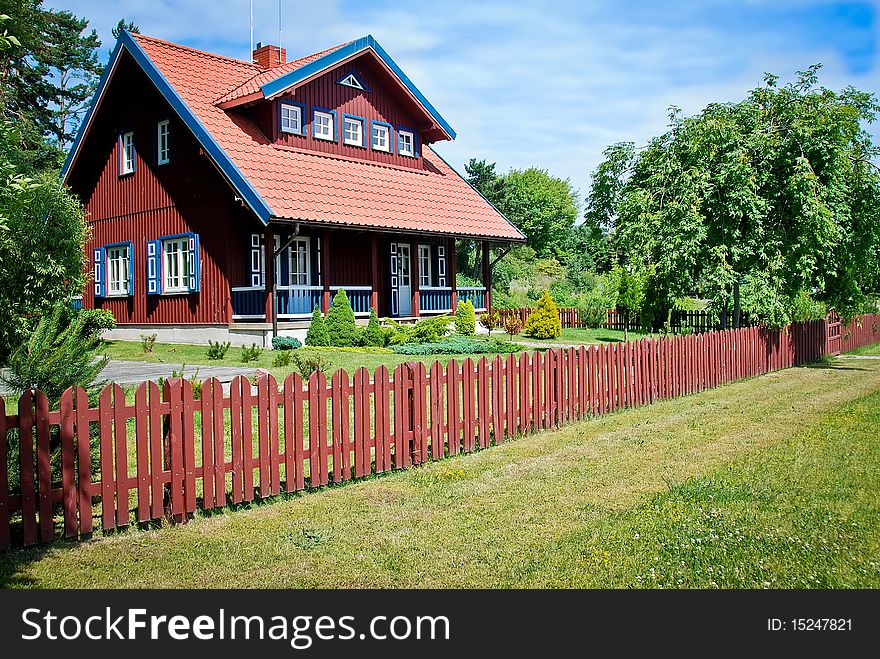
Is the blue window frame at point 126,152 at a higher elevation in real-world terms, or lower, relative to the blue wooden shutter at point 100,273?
higher

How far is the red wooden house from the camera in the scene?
2091cm

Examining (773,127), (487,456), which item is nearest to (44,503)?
(487,456)

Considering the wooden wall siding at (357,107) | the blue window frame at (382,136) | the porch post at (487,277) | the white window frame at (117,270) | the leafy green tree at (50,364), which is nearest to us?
the leafy green tree at (50,364)

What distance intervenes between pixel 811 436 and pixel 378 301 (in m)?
16.1

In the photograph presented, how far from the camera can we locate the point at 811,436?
902 centimetres

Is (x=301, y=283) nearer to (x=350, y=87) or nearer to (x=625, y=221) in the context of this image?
(x=350, y=87)

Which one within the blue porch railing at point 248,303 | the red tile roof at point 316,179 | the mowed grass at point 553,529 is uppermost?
the red tile roof at point 316,179

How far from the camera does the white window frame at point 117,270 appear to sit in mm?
24531

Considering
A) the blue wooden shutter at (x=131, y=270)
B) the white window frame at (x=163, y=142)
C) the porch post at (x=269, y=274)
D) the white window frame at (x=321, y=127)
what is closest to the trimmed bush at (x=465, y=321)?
the porch post at (x=269, y=274)

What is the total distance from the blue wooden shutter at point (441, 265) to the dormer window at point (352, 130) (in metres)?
4.20

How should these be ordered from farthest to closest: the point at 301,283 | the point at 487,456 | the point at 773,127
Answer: the point at 301,283, the point at 773,127, the point at 487,456

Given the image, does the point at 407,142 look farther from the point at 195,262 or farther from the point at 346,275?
the point at 195,262

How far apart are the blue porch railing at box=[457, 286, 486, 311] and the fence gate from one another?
10639mm

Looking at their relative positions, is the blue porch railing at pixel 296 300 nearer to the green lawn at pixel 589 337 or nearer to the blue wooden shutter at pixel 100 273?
the green lawn at pixel 589 337
